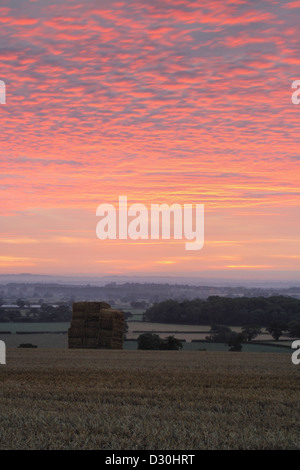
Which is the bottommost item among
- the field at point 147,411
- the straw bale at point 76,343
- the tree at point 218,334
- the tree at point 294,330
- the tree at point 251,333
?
the tree at point 218,334

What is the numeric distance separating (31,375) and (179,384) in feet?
13.2

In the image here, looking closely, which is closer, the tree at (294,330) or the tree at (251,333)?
the tree at (294,330)

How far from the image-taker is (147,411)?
978 centimetres

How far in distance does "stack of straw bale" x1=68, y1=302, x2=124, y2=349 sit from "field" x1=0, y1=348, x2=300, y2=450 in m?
18.1

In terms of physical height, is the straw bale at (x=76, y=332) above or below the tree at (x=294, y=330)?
above

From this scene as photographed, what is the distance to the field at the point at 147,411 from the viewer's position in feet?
25.8

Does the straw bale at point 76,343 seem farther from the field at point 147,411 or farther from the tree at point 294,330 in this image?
the tree at point 294,330

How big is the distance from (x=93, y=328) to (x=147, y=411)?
78.9 ft

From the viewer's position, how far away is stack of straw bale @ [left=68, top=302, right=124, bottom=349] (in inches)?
1307

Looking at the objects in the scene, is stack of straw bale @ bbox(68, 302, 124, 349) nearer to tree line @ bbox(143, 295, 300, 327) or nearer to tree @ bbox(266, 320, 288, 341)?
tree @ bbox(266, 320, 288, 341)

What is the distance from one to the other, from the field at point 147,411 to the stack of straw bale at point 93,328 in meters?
18.1

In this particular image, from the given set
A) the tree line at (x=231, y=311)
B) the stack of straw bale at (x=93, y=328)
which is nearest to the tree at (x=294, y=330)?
the tree line at (x=231, y=311)
